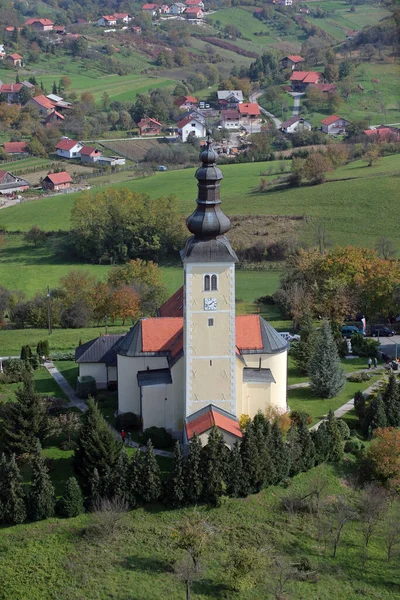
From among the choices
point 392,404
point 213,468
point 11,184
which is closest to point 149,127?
point 11,184

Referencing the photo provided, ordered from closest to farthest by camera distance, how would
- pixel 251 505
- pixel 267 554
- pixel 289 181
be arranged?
1. pixel 267 554
2. pixel 251 505
3. pixel 289 181

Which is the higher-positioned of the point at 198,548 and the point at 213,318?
the point at 213,318

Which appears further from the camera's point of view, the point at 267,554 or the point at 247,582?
the point at 267,554

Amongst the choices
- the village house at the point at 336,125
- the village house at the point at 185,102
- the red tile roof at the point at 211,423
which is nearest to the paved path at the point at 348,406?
the red tile roof at the point at 211,423

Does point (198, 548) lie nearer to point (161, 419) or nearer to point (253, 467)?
point (253, 467)

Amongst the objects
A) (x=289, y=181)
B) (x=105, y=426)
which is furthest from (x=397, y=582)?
(x=289, y=181)

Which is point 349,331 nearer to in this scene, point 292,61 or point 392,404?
point 392,404

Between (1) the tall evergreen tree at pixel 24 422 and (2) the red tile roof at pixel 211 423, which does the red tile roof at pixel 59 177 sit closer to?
(1) the tall evergreen tree at pixel 24 422

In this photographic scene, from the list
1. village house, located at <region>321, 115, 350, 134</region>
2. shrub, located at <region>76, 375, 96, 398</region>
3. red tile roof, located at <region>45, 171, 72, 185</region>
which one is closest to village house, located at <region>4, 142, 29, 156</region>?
red tile roof, located at <region>45, 171, 72, 185</region>
